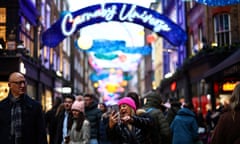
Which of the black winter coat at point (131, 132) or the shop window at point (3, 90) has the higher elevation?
the shop window at point (3, 90)

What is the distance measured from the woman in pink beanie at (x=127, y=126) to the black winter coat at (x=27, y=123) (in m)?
0.86

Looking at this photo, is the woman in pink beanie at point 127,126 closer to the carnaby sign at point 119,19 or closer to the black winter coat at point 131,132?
the black winter coat at point 131,132

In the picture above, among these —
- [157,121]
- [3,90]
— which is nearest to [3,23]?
[3,90]

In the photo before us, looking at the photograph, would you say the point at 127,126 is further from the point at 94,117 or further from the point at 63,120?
the point at 94,117

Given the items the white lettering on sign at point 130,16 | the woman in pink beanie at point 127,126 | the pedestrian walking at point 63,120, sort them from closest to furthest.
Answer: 1. the woman in pink beanie at point 127,126
2. the pedestrian walking at point 63,120
3. the white lettering on sign at point 130,16

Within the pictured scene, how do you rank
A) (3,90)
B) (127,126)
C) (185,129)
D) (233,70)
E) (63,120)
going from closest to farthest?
(127,126) < (63,120) < (185,129) < (233,70) < (3,90)

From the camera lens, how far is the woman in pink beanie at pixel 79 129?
328 inches

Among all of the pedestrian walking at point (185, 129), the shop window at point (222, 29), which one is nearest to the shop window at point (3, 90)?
the shop window at point (222, 29)

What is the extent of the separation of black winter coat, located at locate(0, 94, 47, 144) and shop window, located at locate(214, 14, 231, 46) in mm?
22706

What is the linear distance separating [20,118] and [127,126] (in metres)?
1.33

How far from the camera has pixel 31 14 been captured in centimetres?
2847

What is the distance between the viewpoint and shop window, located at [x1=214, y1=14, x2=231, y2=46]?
27562 mm

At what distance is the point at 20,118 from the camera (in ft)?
18.9

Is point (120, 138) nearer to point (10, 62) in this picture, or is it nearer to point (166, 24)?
point (10, 62)
